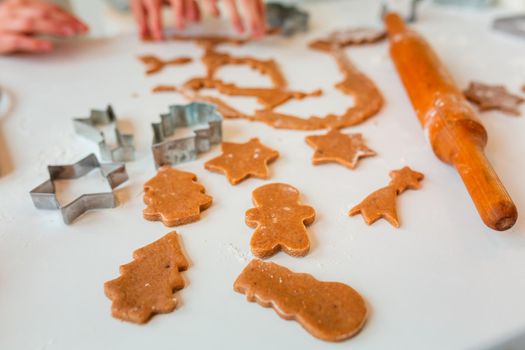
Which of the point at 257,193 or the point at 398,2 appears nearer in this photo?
the point at 257,193

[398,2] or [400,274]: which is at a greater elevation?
[398,2]

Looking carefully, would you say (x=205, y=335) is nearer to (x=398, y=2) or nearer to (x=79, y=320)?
(x=79, y=320)

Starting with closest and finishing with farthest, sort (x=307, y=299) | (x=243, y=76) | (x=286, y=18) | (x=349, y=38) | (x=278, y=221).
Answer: (x=307, y=299) → (x=278, y=221) → (x=243, y=76) → (x=349, y=38) → (x=286, y=18)

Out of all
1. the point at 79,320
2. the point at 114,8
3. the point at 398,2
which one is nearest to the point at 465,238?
the point at 79,320

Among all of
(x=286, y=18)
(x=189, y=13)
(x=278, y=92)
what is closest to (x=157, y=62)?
(x=189, y=13)

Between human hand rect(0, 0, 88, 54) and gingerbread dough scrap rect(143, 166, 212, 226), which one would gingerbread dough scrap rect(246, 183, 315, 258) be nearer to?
gingerbread dough scrap rect(143, 166, 212, 226)

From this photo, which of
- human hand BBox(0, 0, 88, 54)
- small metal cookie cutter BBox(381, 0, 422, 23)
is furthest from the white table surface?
small metal cookie cutter BBox(381, 0, 422, 23)

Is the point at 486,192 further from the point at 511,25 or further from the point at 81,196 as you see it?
the point at 511,25
